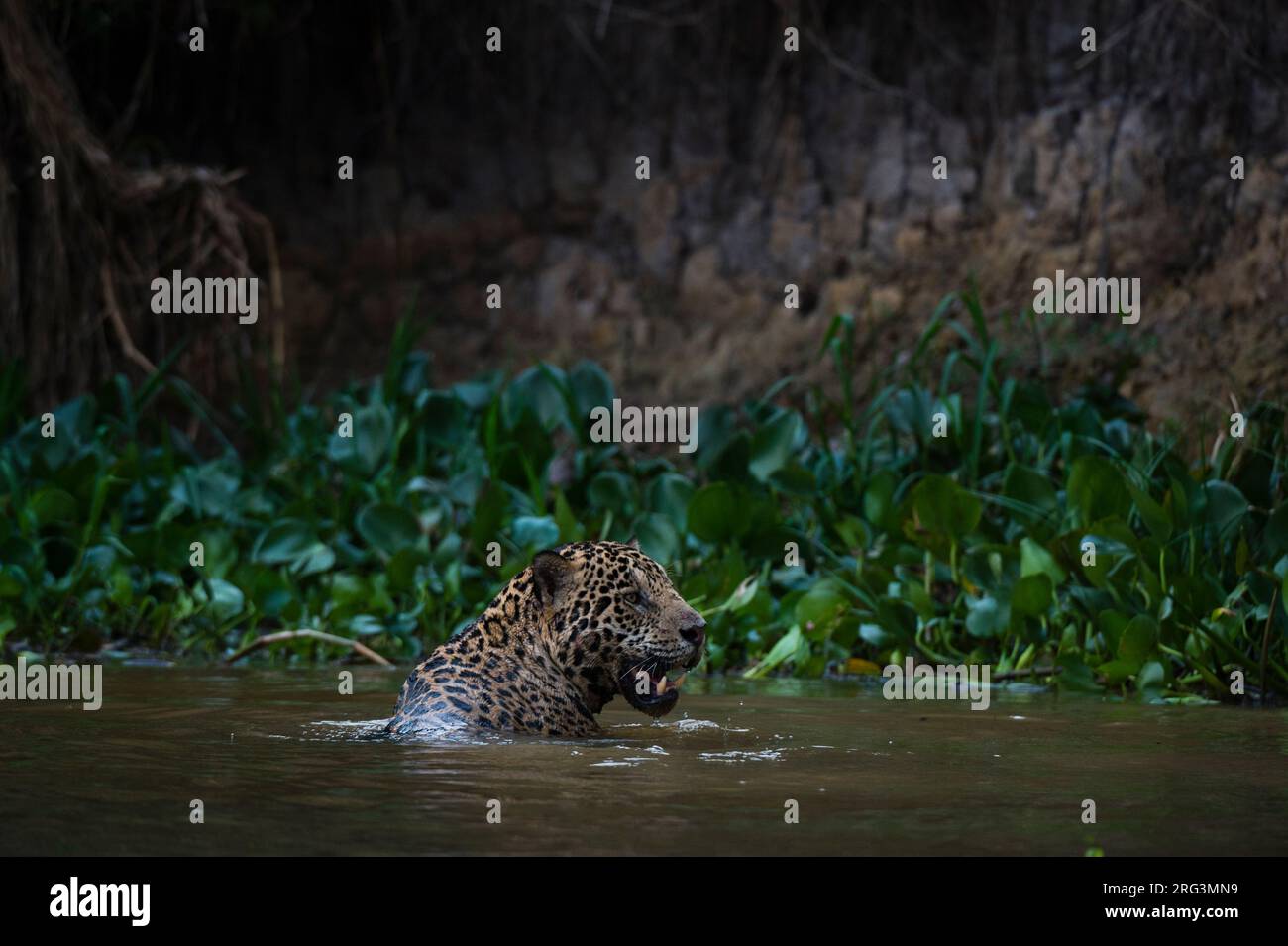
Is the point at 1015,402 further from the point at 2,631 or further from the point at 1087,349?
the point at 2,631

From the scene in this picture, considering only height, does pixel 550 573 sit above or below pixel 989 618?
above

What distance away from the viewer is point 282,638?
8508 millimetres

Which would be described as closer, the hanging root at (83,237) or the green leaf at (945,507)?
the green leaf at (945,507)

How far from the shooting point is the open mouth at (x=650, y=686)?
6039 millimetres

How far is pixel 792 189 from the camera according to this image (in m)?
12.8

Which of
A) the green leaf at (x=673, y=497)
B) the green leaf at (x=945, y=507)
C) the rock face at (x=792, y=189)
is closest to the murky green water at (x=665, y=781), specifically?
the green leaf at (x=945, y=507)

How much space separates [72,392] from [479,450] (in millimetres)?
3341

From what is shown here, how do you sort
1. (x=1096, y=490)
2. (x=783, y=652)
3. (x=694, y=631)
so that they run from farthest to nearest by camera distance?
(x=783, y=652)
(x=1096, y=490)
(x=694, y=631)

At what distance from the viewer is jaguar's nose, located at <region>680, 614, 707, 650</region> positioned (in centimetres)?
610

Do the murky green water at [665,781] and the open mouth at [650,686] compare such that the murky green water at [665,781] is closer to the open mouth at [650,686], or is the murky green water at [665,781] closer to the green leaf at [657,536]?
the open mouth at [650,686]

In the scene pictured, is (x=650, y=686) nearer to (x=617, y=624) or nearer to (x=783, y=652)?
(x=617, y=624)

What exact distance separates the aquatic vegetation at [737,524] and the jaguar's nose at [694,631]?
7.10 ft

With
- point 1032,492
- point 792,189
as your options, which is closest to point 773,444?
point 1032,492

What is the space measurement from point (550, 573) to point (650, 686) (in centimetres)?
53
